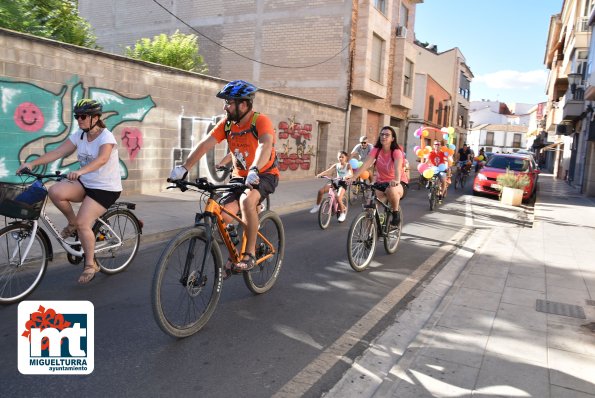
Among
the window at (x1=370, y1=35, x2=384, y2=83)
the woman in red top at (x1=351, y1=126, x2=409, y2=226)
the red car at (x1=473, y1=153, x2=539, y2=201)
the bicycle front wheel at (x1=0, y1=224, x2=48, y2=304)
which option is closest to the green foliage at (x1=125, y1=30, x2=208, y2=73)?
the window at (x1=370, y1=35, x2=384, y2=83)

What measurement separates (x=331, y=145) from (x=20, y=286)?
1776 cm

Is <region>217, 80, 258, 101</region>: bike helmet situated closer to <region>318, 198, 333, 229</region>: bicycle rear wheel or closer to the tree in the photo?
<region>318, 198, 333, 229</region>: bicycle rear wheel

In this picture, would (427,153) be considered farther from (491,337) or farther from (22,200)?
(22,200)

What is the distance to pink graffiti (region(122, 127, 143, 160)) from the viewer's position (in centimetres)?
1063

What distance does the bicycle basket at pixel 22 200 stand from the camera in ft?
12.8

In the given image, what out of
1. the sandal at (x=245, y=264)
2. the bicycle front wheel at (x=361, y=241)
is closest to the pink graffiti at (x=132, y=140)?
the bicycle front wheel at (x=361, y=241)

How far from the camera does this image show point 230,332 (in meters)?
3.75

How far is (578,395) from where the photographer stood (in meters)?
2.93

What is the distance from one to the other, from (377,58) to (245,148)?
72.6ft

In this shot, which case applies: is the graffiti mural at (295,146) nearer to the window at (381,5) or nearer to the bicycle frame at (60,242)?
the window at (381,5)

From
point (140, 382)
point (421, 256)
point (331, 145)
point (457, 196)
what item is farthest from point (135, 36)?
point (140, 382)

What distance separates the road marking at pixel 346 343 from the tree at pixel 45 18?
11.8 metres

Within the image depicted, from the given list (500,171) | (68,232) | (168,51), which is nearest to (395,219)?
(68,232)

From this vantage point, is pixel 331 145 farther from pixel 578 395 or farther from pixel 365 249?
pixel 578 395
